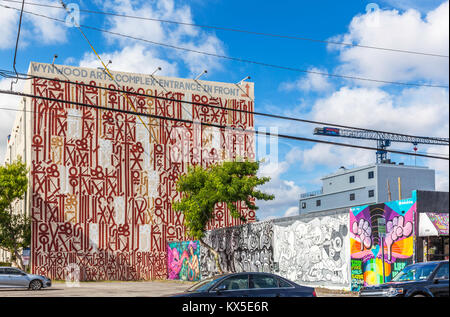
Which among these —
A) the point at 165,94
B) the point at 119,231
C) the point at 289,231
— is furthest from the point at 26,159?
the point at 289,231

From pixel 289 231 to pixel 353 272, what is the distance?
20.5 feet

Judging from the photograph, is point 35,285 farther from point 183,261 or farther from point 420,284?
point 420,284

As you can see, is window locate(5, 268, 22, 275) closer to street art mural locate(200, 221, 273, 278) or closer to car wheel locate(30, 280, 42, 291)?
car wheel locate(30, 280, 42, 291)

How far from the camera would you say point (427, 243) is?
2427cm

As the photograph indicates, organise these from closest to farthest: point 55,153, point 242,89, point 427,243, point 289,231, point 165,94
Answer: point 427,243, point 289,231, point 55,153, point 165,94, point 242,89

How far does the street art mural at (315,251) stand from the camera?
93.2ft

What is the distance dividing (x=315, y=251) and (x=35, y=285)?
1620 centimetres

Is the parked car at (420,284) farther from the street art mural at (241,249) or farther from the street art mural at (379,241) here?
the street art mural at (241,249)

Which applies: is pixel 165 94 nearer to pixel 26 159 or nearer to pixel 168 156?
pixel 168 156

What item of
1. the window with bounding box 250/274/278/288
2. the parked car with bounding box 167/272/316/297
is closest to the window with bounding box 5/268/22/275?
the parked car with bounding box 167/272/316/297

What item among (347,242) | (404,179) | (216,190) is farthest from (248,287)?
(404,179)

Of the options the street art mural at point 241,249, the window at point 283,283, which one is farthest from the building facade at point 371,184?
the window at point 283,283

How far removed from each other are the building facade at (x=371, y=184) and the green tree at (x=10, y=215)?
158 feet

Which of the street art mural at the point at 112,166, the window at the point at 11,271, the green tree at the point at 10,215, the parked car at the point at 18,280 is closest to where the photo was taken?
the parked car at the point at 18,280
